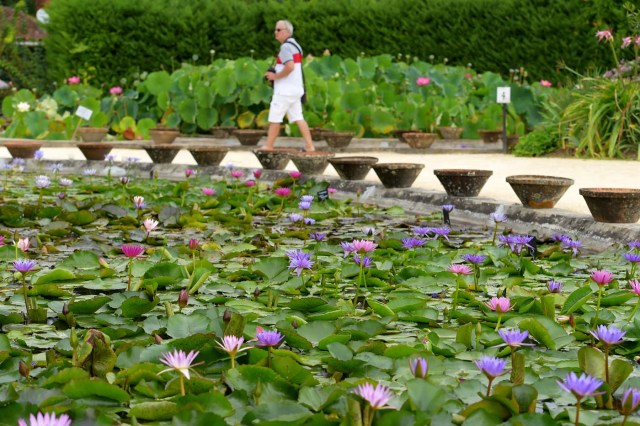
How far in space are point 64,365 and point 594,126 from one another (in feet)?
26.3

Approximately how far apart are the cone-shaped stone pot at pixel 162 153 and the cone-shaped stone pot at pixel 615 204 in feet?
15.0

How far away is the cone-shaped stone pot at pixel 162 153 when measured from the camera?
8.48 meters

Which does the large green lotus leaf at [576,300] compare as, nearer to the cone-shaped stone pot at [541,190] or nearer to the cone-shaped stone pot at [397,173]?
the cone-shaped stone pot at [541,190]

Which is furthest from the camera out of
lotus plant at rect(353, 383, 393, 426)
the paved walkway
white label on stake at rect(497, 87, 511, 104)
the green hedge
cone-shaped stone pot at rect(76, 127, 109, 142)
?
the green hedge

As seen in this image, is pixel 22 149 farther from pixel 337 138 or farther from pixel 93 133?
pixel 337 138

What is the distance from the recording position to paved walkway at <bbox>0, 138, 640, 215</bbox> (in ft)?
21.8

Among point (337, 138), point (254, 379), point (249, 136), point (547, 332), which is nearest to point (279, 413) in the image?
point (254, 379)

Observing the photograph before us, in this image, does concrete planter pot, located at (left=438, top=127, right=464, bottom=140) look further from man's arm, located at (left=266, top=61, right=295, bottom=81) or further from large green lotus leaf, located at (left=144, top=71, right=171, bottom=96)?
large green lotus leaf, located at (left=144, top=71, right=171, bottom=96)

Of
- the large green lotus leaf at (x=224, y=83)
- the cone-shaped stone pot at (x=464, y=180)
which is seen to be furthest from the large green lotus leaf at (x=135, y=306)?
the large green lotus leaf at (x=224, y=83)

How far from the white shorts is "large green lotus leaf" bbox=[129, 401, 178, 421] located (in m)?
7.64

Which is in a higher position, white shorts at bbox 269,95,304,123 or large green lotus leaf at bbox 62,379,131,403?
white shorts at bbox 269,95,304,123

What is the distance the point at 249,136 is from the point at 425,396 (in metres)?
9.54

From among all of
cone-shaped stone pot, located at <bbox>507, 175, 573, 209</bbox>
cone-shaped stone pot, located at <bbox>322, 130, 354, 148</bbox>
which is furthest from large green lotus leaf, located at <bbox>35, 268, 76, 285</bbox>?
cone-shaped stone pot, located at <bbox>322, 130, 354, 148</bbox>

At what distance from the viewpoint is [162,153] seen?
335 inches
